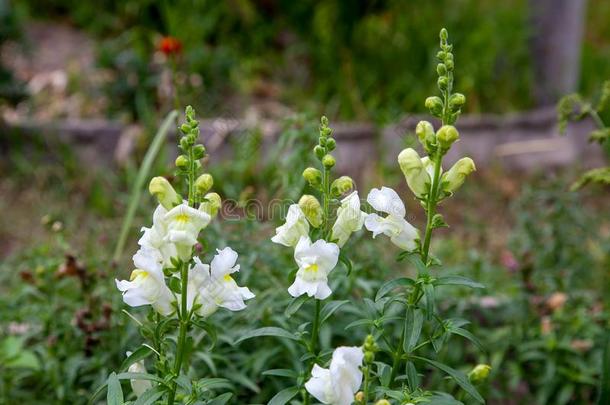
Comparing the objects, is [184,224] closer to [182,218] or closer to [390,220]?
[182,218]

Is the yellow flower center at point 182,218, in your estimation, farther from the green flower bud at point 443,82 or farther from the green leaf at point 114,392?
the green flower bud at point 443,82

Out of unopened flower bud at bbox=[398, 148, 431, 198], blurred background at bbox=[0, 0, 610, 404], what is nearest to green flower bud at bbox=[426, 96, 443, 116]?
unopened flower bud at bbox=[398, 148, 431, 198]

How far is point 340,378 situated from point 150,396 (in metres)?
0.42

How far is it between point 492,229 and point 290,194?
2.26m

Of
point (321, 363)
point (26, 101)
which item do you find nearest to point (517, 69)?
point (26, 101)

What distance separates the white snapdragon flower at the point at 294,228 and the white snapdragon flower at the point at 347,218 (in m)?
0.07

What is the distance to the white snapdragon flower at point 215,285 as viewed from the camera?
6.19 ft

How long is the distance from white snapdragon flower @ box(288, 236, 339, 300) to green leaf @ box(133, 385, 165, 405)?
36cm

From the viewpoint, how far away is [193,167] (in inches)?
74.0

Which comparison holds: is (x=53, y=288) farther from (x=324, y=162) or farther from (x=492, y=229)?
(x=492, y=229)

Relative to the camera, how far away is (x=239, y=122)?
5211 mm

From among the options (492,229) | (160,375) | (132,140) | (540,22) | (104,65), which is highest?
(540,22)

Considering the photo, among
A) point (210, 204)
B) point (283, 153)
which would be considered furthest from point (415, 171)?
point (283, 153)

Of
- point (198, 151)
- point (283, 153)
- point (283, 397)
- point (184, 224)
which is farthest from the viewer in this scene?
point (283, 153)
